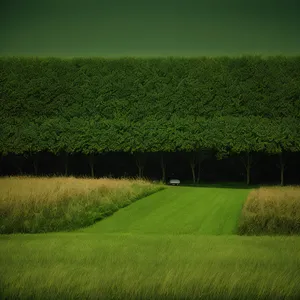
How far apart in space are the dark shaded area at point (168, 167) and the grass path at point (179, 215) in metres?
9.57

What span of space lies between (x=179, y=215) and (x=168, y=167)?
43.4ft

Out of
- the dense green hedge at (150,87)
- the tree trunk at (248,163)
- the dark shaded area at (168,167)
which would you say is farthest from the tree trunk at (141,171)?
the tree trunk at (248,163)

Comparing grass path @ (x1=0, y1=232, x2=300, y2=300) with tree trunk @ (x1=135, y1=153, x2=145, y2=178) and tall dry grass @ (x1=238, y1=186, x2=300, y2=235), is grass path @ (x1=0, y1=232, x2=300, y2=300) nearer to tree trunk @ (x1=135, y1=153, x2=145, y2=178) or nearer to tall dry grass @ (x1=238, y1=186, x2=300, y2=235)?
tall dry grass @ (x1=238, y1=186, x2=300, y2=235)

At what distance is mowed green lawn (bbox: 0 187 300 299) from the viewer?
5457mm

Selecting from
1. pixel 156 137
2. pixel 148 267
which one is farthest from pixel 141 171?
pixel 148 267

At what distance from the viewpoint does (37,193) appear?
38.3 ft

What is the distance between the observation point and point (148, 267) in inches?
247

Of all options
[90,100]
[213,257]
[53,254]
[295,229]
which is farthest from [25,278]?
[90,100]

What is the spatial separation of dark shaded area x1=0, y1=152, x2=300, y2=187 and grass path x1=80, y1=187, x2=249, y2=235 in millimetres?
9571

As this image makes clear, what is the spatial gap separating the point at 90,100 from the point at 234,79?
673 centimetres

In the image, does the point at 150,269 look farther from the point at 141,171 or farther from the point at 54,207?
the point at 141,171

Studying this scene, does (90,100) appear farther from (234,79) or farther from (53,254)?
(53,254)

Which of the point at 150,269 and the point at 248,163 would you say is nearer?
the point at 150,269

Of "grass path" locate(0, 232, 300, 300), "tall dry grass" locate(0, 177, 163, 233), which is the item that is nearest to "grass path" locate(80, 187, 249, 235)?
"tall dry grass" locate(0, 177, 163, 233)
